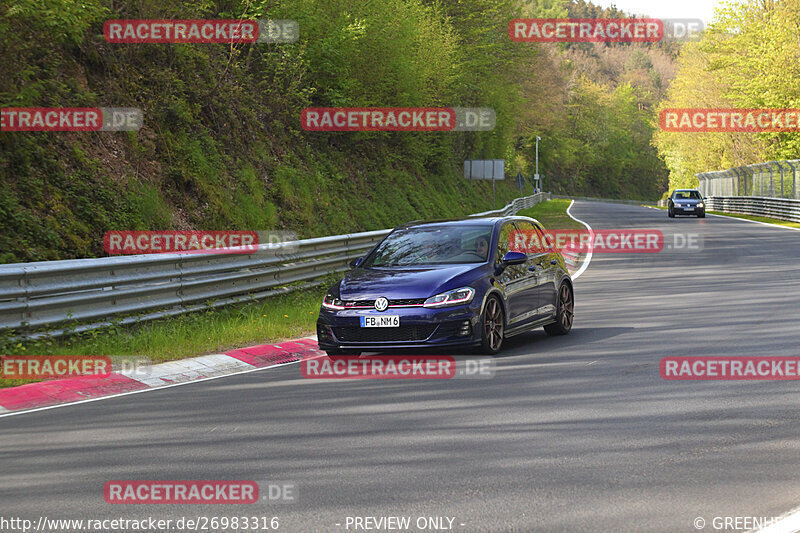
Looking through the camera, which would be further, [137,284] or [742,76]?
[742,76]

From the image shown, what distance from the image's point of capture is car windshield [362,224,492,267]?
1111 centimetres

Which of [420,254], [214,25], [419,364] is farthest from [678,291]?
[214,25]

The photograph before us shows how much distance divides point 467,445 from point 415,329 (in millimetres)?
3457

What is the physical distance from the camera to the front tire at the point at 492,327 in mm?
10227

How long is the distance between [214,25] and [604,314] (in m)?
13.7

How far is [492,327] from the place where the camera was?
10.5 meters

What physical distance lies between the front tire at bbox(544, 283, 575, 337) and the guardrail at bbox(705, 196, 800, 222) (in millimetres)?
36640

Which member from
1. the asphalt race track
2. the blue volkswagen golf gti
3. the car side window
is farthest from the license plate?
the car side window

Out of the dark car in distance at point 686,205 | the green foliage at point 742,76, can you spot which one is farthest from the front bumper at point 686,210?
the green foliage at point 742,76

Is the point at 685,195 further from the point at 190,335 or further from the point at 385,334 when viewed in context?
the point at 385,334

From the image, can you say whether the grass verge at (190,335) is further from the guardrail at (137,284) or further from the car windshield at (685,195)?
the car windshield at (685,195)

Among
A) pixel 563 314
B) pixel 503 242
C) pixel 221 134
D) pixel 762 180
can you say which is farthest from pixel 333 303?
pixel 762 180

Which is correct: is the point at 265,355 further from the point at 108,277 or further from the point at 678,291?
the point at 678,291

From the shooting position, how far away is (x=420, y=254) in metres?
11.3
